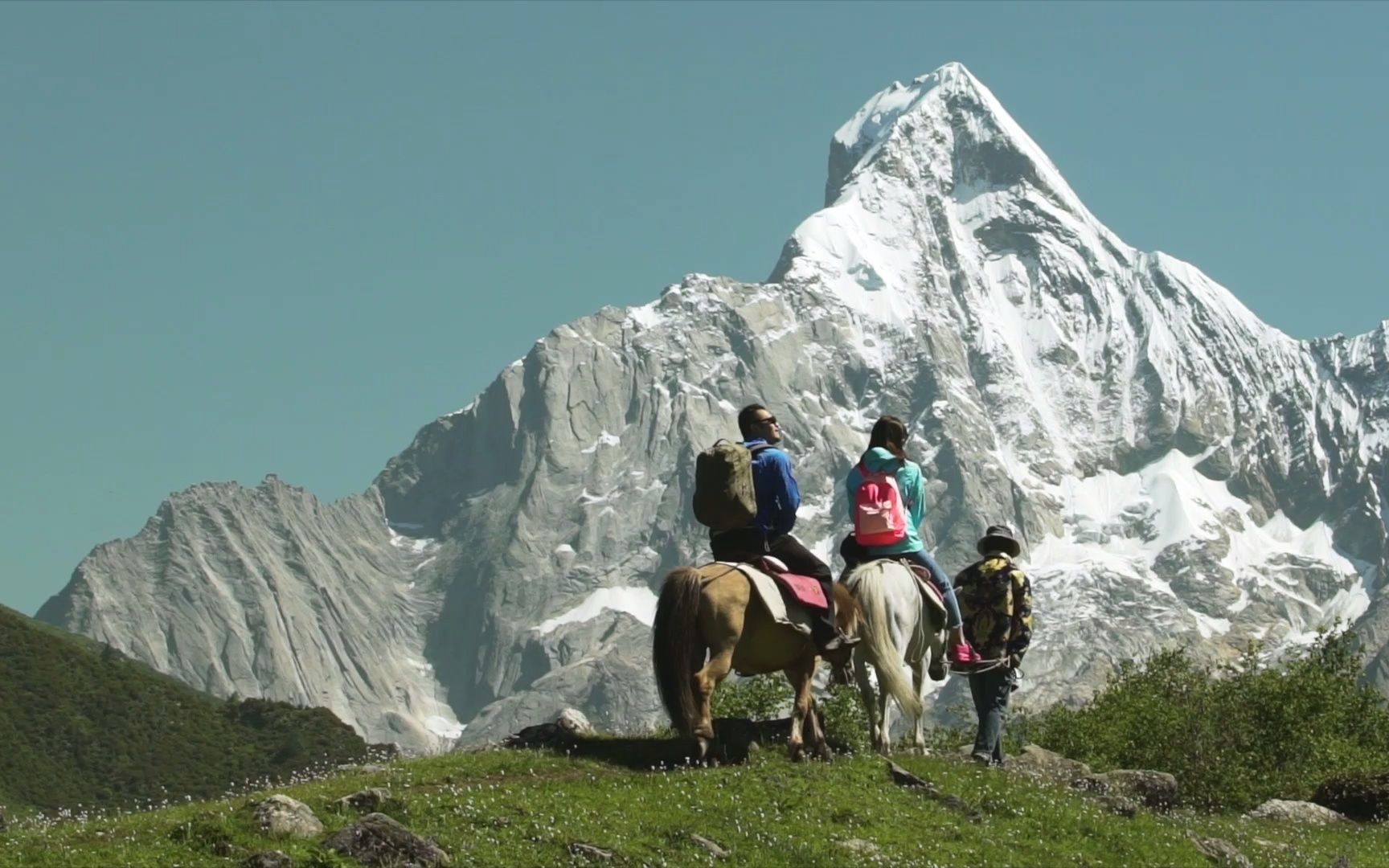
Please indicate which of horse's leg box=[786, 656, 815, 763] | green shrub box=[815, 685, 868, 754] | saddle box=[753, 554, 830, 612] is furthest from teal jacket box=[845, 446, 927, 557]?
horse's leg box=[786, 656, 815, 763]

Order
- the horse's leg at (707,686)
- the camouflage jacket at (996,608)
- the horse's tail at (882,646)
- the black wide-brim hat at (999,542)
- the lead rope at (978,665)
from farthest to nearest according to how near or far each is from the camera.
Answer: the black wide-brim hat at (999,542) < the camouflage jacket at (996,608) < the lead rope at (978,665) < the horse's tail at (882,646) < the horse's leg at (707,686)

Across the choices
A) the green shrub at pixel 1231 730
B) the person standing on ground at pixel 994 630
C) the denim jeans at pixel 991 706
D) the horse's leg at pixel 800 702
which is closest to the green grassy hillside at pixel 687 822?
the horse's leg at pixel 800 702

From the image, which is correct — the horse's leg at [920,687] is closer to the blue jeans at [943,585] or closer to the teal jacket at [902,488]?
the blue jeans at [943,585]

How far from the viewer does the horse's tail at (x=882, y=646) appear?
27.9 metres

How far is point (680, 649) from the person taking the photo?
83.7ft

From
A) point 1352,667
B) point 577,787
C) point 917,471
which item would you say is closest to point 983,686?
point 917,471

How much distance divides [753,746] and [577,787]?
3.52 metres

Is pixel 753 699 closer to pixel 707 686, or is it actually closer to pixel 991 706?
pixel 991 706

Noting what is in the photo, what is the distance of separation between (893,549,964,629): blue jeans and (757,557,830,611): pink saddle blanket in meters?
2.56

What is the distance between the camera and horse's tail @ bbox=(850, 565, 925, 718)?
27.9 metres

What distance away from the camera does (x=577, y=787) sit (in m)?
24.2

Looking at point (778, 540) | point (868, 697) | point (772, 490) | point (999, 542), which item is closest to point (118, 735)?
point (999, 542)

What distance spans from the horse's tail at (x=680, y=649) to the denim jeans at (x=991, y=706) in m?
5.17

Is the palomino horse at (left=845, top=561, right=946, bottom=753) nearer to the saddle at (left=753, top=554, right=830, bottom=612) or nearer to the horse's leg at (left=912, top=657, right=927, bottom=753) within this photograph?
the horse's leg at (left=912, top=657, right=927, bottom=753)
